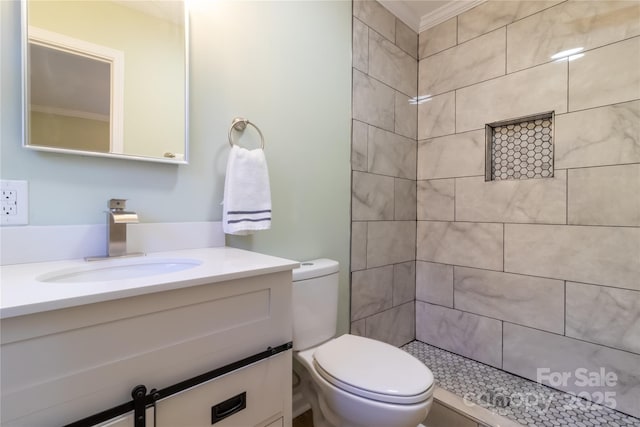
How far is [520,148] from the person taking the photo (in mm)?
1867

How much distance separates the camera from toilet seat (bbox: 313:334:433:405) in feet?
3.35

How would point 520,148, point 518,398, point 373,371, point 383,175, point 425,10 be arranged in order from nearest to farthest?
point 373,371, point 518,398, point 520,148, point 383,175, point 425,10

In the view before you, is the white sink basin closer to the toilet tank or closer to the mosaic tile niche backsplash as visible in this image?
the toilet tank

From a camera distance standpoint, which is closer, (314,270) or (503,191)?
(314,270)

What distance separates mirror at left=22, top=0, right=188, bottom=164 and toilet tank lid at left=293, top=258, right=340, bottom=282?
0.65 metres

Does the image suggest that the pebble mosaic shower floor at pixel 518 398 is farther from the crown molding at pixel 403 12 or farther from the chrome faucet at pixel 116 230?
the crown molding at pixel 403 12

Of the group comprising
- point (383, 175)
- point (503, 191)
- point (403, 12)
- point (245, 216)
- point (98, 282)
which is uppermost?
point (403, 12)

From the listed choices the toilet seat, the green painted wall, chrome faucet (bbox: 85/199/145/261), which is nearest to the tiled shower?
the green painted wall

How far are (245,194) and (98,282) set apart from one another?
2.02ft

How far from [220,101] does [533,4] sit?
6.08 feet

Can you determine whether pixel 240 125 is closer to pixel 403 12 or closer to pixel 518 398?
pixel 403 12

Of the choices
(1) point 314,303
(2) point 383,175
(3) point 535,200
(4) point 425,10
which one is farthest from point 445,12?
(1) point 314,303

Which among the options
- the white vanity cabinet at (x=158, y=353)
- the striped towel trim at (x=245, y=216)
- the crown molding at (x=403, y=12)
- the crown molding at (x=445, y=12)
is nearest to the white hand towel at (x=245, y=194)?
the striped towel trim at (x=245, y=216)

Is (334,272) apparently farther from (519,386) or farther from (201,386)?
(519,386)
